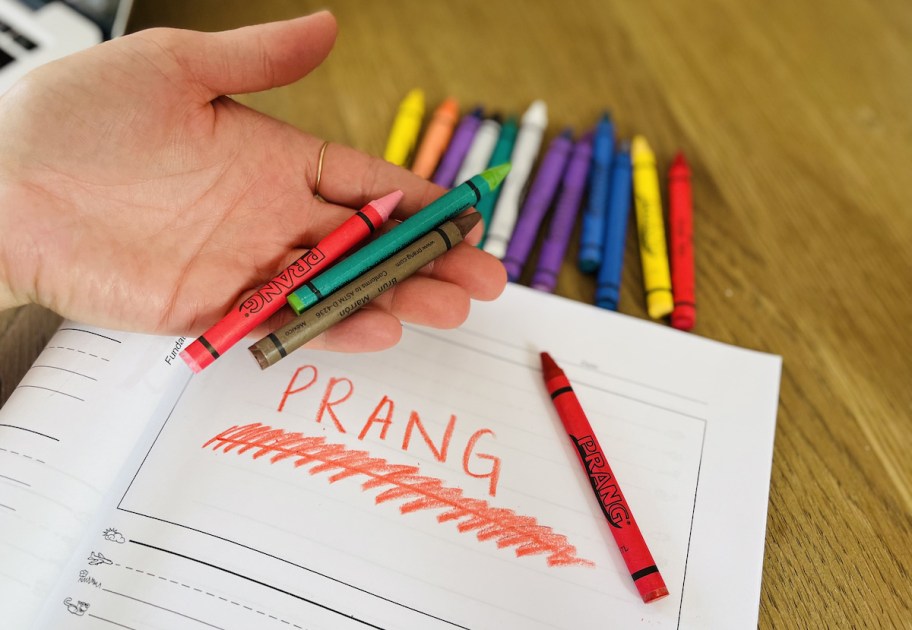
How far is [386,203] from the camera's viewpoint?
68 centimetres

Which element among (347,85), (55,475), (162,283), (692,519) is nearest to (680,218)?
(692,519)

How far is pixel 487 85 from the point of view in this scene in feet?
3.06

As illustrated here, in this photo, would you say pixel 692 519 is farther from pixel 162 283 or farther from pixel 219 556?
pixel 162 283

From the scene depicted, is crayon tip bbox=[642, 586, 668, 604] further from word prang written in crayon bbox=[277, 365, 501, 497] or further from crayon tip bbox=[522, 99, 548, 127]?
crayon tip bbox=[522, 99, 548, 127]

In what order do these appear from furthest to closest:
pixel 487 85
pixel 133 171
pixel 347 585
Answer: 1. pixel 487 85
2. pixel 133 171
3. pixel 347 585

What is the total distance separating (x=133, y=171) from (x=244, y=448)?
0.98ft

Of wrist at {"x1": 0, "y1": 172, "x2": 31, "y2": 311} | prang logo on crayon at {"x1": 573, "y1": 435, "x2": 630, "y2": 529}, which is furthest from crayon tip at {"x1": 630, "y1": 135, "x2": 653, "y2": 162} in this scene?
wrist at {"x1": 0, "y1": 172, "x2": 31, "y2": 311}

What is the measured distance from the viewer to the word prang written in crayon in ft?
2.05

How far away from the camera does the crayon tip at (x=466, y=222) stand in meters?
0.66

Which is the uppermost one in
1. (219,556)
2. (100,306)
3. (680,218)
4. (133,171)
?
(680,218)

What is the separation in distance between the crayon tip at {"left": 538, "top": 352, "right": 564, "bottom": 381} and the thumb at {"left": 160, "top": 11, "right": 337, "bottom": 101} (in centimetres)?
40

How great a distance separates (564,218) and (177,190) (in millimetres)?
426

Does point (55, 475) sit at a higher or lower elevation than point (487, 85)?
lower

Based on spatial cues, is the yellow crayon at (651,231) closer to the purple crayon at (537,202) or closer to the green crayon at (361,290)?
the purple crayon at (537,202)
